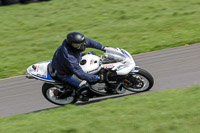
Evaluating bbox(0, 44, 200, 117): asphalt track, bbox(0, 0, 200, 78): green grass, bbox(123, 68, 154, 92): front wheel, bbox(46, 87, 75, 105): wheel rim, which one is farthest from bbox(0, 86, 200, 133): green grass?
bbox(0, 0, 200, 78): green grass

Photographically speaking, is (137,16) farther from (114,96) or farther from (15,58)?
(114,96)

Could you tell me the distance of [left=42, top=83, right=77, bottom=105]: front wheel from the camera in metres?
8.29

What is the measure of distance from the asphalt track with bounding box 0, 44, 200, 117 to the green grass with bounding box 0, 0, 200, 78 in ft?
2.47

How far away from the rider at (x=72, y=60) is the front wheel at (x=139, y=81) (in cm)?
70

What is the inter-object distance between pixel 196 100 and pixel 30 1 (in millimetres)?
15880

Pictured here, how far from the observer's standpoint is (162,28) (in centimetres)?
1433

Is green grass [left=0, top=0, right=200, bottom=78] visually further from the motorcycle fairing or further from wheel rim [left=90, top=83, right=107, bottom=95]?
wheel rim [left=90, top=83, right=107, bottom=95]

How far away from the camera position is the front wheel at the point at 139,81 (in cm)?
789

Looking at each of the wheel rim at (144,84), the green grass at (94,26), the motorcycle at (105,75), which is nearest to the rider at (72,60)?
the motorcycle at (105,75)

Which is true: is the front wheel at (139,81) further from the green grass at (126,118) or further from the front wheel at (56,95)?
the front wheel at (56,95)

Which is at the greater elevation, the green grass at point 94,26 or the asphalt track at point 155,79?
the green grass at point 94,26

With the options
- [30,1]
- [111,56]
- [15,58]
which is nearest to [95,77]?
[111,56]

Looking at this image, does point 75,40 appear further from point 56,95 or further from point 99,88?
point 56,95

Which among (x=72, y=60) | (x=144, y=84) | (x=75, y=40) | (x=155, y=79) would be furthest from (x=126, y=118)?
(x=155, y=79)
